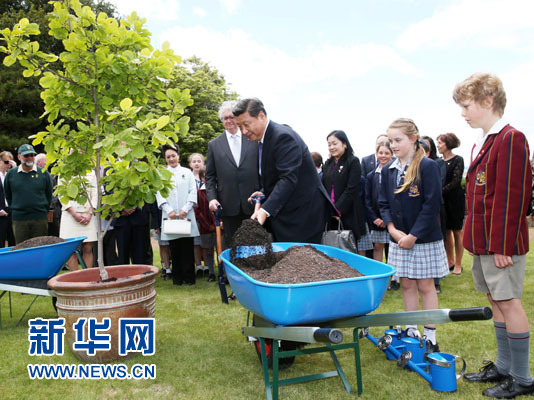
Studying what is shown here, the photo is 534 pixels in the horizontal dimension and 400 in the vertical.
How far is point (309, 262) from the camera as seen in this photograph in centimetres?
247

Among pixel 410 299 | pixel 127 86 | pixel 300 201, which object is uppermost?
pixel 127 86

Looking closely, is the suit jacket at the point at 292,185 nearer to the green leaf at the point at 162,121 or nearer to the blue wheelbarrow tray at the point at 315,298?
the green leaf at the point at 162,121

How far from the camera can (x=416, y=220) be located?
120 inches

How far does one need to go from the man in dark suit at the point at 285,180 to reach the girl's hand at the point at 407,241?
1.95 ft

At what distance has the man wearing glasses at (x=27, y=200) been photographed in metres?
5.84

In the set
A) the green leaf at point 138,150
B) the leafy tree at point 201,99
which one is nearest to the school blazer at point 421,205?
the green leaf at point 138,150

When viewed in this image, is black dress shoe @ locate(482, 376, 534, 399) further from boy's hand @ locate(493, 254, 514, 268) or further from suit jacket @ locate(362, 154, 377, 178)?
suit jacket @ locate(362, 154, 377, 178)

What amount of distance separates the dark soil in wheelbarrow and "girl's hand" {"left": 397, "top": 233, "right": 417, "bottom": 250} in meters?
0.69

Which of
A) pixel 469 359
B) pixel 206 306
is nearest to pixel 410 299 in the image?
pixel 469 359

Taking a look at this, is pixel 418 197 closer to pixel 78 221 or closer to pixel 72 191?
pixel 72 191

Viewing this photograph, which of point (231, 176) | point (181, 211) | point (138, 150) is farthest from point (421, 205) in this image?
point (181, 211)

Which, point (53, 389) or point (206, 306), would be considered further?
point (206, 306)

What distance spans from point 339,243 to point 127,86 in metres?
2.04

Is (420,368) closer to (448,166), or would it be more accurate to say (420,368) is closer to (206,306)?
(206,306)
